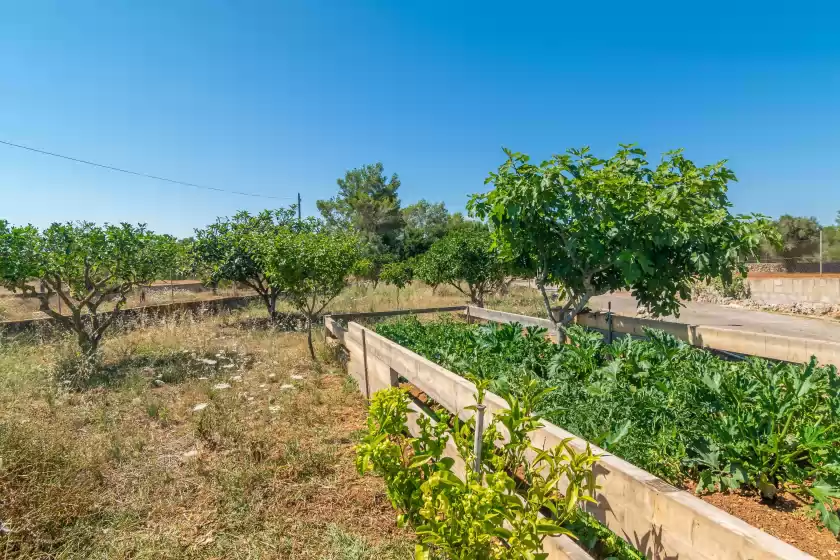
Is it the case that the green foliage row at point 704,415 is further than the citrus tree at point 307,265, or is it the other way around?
the citrus tree at point 307,265

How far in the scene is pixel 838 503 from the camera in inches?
90.7

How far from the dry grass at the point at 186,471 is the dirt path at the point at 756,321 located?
10.7m

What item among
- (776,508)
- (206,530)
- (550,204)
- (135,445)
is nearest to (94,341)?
(135,445)

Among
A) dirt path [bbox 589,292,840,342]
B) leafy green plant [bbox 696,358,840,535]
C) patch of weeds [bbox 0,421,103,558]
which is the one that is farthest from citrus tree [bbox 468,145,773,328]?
dirt path [bbox 589,292,840,342]

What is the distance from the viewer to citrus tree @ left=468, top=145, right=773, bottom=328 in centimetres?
487

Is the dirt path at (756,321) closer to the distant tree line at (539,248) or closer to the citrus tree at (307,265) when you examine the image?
the distant tree line at (539,248)

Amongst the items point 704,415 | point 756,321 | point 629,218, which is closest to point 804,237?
point 756,321

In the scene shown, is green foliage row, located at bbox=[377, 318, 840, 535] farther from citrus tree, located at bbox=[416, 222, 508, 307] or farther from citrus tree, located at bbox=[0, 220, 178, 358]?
citrus tree, located at bbox=[416, 222, 508, 307]

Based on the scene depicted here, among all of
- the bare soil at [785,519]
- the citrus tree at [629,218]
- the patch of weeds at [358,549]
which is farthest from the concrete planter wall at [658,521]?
the citrus tree at [629,218]

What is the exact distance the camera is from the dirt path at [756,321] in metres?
13.2

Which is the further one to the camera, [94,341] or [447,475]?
[94,341]

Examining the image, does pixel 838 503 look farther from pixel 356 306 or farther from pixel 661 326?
pixel 356 306

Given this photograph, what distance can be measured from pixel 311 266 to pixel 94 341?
441 cm

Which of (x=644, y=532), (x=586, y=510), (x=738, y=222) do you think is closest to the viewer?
(x=644, y=532)
